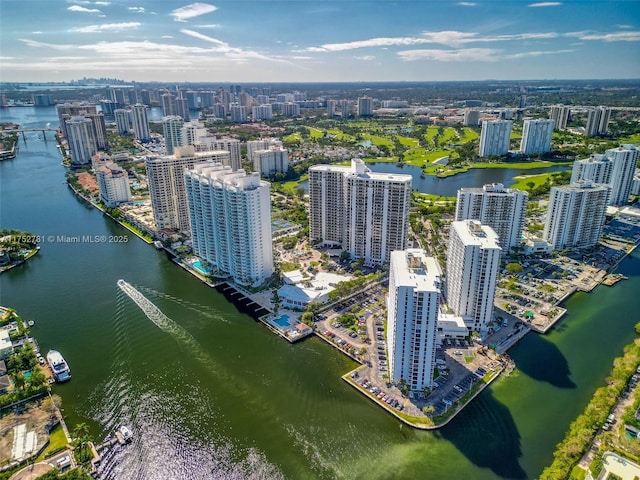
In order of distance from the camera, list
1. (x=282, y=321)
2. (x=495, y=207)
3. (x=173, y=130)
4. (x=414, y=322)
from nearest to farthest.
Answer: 1. (x=414, y=322)
2. (x=282, y=321)
3. (x=495, y=207)
4. (x=173, y=130)

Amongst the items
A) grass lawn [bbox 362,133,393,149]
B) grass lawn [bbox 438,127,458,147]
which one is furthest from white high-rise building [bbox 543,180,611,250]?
grass lawn [bbox 438,127,458,147]

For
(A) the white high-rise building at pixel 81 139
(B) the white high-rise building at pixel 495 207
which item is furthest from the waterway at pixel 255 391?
(A) the white high-rise building at pixel 81 139

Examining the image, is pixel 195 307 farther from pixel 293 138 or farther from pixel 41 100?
pixel 41 100

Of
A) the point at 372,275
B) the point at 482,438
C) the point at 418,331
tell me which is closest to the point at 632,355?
the point at 482,438

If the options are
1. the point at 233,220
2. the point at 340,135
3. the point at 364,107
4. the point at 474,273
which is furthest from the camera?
the point at 364,107

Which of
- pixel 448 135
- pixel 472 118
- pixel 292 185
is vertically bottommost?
pixel 292 185

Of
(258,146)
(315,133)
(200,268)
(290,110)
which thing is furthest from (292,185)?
(290,110)

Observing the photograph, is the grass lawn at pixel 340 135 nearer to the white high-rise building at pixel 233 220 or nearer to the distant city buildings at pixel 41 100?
the white high-rise building at pixel 233 220

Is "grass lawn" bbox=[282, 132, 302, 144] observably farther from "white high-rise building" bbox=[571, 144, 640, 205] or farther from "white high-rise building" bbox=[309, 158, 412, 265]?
"white high-rise building" bbox=[571, 144, 640, 205]
